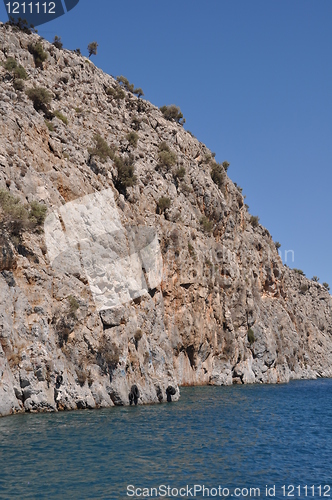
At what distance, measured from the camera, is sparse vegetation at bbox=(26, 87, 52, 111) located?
4282 centimetres

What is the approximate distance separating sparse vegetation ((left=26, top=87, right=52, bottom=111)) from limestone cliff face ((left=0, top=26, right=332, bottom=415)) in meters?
0.66

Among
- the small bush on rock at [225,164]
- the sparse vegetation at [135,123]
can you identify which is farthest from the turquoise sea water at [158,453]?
the small bush on rock at [225,164]

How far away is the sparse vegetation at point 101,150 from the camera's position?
46.1 meters

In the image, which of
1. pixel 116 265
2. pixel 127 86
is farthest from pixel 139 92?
pixel 116 265

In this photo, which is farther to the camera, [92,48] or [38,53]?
[92,48]

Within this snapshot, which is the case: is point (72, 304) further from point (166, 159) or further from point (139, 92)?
point (139, 92)

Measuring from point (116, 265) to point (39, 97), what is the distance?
53.1 ft

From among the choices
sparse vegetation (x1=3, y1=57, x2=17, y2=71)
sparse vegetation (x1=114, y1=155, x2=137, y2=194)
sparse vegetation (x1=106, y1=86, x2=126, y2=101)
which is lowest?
sparse vegetation (x1=114, y1=155, x2=137, y2=194)

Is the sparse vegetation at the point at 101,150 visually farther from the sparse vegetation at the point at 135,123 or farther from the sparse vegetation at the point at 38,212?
the sparse vegetation at the point at 38,212

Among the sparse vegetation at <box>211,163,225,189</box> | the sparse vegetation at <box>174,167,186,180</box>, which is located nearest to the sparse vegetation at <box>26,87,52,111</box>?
the sparse vegetation at <box>174,167,186,180</box>

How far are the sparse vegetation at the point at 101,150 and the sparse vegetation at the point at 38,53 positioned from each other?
1017 centimetres

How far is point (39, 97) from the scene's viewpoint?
43.2 metres

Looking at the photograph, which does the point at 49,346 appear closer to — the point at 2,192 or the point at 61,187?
the point at 2,192

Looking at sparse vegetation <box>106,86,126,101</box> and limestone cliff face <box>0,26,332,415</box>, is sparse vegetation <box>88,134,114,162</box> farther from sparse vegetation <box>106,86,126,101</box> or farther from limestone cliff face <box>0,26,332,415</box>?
sparse vegetation <box>106,86,126,101</box>
